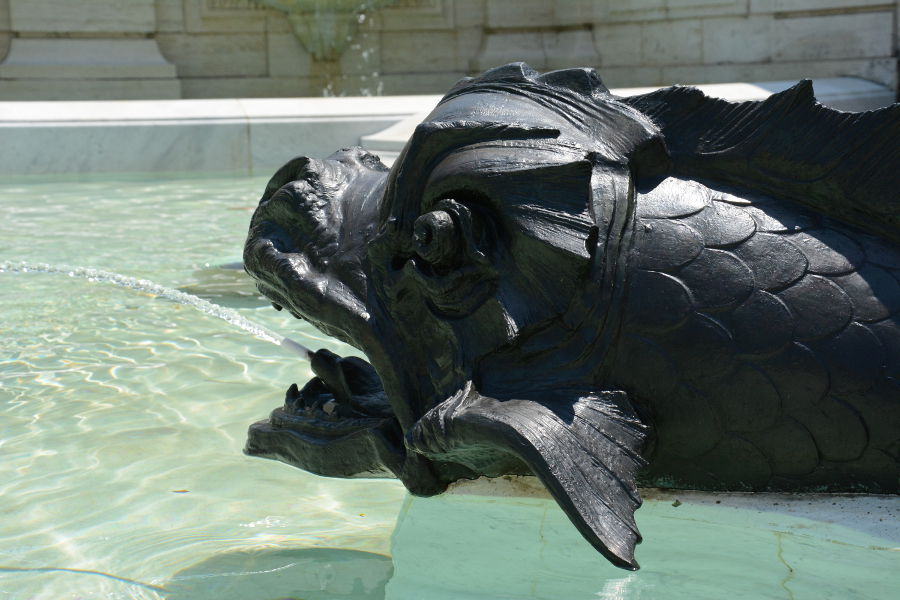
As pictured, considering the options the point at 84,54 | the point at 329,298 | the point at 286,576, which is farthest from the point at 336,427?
the point at 84,54

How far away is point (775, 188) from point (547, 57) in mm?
14238

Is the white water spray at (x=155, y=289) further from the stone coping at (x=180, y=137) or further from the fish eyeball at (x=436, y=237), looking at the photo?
the stone coping at (x=180, y=137)

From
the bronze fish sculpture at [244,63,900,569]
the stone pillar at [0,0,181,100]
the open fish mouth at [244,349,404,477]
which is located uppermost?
the stone pillar at [0,0,181,100]

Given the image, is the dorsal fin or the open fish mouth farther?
the open fish mouth

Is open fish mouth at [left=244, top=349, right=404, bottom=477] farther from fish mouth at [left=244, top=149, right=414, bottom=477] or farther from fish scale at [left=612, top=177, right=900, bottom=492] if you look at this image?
fish scale at [left=612, top=177, right=900, bottom=492]

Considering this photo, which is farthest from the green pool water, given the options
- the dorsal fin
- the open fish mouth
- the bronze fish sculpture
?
the dorsal fin

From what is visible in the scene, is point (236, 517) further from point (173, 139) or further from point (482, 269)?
point (173, 139)

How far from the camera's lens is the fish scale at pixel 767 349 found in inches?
55.2

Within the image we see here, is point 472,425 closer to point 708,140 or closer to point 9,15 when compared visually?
point 708,140

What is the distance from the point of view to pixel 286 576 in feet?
6.45

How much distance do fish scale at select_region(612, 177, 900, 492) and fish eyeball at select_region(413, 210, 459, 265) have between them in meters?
0.25

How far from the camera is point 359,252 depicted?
1.64 m

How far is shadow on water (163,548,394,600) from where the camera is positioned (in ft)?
6.20

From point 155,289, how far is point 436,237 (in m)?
3.33
